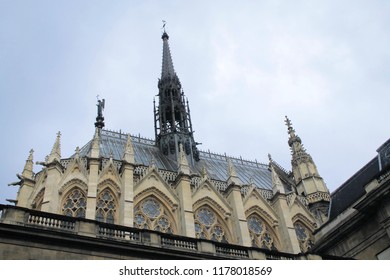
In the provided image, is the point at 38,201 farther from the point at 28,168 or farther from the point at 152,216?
the point at 152,216

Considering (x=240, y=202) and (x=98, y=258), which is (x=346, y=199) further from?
(x=98, y=258)

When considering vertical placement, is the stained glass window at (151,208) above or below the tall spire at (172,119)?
below

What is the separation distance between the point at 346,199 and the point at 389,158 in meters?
4.54

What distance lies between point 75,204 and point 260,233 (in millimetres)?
12840

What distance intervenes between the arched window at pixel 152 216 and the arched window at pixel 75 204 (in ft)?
10.6

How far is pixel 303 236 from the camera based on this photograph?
3098 cm

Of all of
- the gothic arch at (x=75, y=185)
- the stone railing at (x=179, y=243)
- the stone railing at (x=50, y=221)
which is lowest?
the stone railing at (x=179, y=243)

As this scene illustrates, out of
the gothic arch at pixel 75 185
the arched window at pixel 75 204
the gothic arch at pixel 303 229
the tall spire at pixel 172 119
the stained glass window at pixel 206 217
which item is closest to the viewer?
the arched window at pixel 75 204

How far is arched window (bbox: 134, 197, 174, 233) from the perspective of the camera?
25.9m

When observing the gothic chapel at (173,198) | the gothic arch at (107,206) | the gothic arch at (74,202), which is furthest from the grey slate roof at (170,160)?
the gothic arch at (74,202)

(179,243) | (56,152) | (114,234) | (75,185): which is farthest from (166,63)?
(114,234)

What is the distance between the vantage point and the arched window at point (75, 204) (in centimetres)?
2477

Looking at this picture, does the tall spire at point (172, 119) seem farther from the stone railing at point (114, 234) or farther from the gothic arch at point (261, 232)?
Answer: the stone railing at point (114, 234)

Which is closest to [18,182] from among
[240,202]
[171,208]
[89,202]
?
[89,202]
